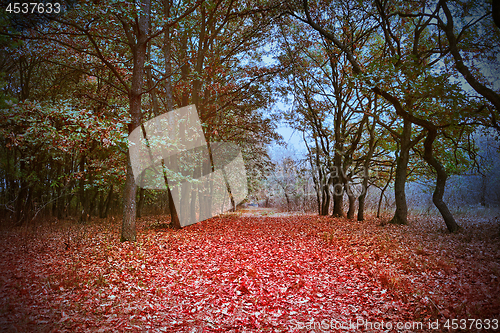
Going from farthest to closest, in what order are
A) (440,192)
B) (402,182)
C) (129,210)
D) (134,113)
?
1. (402,182)
2. (440,192)
3. (134,113)
4. (129,210)

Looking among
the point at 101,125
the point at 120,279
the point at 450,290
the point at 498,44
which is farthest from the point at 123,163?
the point at 498,44

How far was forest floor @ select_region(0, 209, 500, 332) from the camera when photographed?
420 cm

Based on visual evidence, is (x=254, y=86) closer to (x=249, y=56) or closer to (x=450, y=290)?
(x=249, y=56)

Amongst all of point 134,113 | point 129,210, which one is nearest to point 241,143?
point 134,113

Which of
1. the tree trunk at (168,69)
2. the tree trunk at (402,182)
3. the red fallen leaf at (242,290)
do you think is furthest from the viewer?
the tree trunk at (402,182)

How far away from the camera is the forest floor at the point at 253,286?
4.20 meters

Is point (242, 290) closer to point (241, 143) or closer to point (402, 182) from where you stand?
point (402, 182)

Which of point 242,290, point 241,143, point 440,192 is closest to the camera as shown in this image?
point 242,290

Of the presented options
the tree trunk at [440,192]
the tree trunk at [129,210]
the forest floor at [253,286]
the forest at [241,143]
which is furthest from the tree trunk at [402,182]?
the tree trunk at [129,210]

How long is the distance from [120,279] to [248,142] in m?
14.6

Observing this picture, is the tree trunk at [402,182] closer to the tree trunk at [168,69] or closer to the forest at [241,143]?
the forest at [241,143]

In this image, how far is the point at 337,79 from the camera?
1712cm

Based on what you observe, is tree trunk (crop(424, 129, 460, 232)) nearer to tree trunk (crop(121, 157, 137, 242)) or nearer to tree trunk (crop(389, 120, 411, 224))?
tree trunk (crop(389, 120, 411, 224))

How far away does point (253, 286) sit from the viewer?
5793 mm
